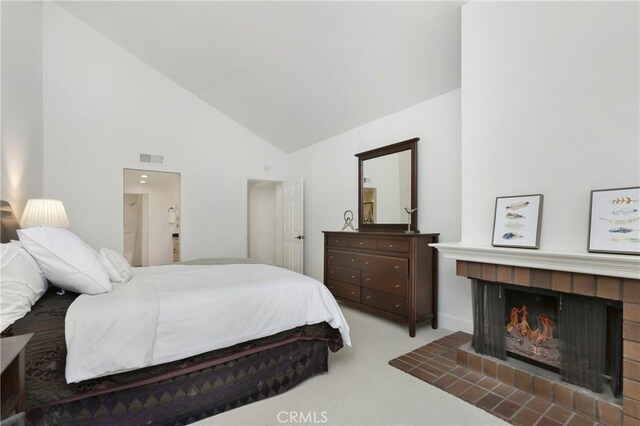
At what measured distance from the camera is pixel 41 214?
3092 mm

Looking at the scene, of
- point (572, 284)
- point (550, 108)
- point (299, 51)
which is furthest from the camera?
point (299, 51)

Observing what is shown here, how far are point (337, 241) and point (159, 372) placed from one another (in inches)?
108

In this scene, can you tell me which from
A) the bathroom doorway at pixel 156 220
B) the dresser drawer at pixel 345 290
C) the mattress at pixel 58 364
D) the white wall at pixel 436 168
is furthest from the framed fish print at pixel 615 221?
the bathroom doorway at pixel 156 220

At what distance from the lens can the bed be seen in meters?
1.40

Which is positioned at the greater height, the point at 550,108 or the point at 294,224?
the point at 550,108

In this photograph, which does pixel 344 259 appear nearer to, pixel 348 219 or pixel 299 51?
pixel 348 219

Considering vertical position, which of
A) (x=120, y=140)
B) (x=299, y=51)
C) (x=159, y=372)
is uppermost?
(x=299, y=51)

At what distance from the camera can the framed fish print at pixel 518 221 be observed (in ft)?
6.87

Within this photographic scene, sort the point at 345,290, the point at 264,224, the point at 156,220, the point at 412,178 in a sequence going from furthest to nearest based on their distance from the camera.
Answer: the point at 156,220 < the point at 264,224 < the point at 345,290 < the point at 412,178

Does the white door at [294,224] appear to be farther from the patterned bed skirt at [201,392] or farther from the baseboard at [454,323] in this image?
the patterned bed skirt at [201,392]

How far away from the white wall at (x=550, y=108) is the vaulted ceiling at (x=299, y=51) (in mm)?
585

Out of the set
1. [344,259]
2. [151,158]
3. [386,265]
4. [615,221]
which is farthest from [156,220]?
[615,221]

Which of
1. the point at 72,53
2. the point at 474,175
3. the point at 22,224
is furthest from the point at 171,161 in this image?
the point at 474,175

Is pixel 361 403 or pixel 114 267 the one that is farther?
pixel 114 267
